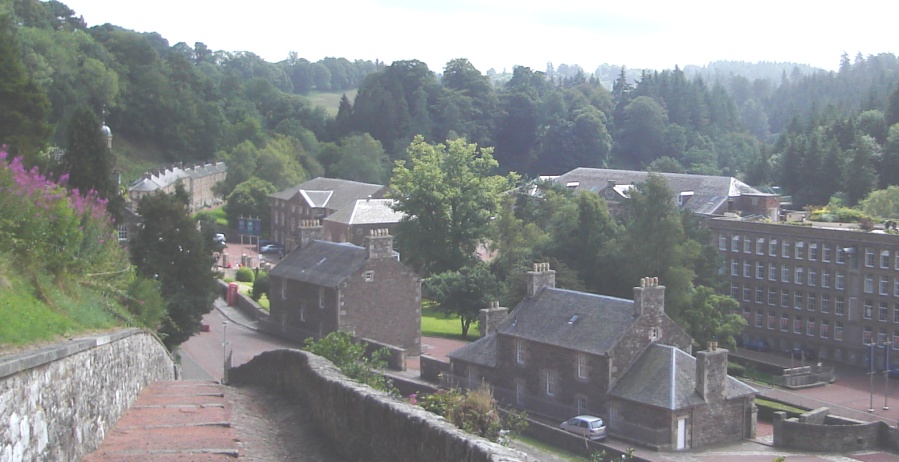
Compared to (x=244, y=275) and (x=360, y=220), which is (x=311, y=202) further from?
(x=244, y=275)

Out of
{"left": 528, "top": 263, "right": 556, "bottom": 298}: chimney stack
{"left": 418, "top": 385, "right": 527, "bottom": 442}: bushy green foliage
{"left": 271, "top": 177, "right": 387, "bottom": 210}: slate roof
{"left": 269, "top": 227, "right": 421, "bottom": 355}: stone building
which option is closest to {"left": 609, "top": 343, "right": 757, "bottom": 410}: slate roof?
{"left": 528, "top": 263, "right": 556, "bottom": 298}: chimney stack

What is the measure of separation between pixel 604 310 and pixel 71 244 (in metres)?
25.6

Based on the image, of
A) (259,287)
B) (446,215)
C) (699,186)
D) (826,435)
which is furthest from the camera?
(699,186)

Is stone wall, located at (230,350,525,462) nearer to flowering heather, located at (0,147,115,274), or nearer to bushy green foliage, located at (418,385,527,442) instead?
bushy green foliage, located at (418,385,527,442)

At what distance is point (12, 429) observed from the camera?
9578 millimetres

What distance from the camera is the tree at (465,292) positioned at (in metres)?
56.6

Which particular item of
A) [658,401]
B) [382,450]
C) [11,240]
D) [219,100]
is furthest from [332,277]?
[219,100]

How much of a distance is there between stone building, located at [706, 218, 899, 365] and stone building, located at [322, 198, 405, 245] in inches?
887

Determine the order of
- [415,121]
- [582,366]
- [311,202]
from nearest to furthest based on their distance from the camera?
1. [582,366]
2. [311,202]
3. [415,121]

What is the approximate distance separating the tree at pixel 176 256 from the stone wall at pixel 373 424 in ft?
63.2

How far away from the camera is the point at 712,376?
37.8 metres

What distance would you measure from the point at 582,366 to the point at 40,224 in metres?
26.9

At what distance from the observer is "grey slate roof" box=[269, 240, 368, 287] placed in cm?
4834

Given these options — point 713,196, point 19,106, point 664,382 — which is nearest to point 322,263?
point 664,382
